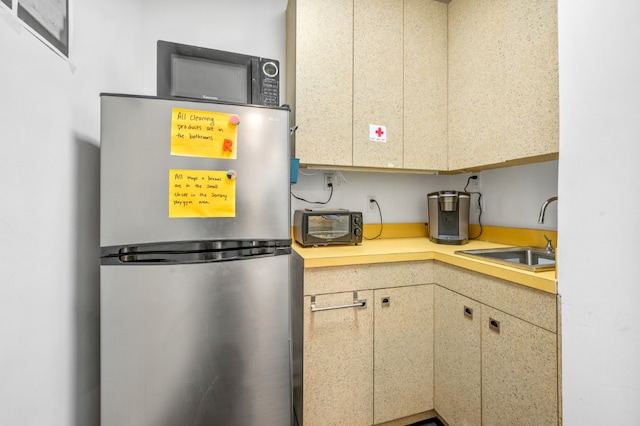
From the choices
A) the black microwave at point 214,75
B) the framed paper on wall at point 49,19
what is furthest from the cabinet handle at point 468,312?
the framed paper on wall at point 49,19

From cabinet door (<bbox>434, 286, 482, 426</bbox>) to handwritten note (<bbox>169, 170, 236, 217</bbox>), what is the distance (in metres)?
1.18

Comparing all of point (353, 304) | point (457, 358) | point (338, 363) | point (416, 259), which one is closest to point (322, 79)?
point (416, 259)

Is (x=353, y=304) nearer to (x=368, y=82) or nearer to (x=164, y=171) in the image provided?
(x=164, y=171)

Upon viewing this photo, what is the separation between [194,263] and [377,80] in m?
1.49

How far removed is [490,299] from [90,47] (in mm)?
1861

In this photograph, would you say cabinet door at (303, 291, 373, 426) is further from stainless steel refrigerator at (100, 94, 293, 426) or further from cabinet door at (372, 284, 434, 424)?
stainless steel refrigerator at (100, 94, 293, 426)

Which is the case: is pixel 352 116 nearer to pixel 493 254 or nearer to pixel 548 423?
pixel 493 254

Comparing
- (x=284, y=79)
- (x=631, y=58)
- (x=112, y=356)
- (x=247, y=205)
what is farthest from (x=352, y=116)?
(x=112, y=356)

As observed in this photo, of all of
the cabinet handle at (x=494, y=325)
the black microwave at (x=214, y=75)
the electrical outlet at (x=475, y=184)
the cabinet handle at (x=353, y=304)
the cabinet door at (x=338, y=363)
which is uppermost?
the black microwave at (x=214, y=75)

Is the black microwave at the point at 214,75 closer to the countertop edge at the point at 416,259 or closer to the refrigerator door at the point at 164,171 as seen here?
the refrigerator door at the point at 164,171

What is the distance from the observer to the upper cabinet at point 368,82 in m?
1.52

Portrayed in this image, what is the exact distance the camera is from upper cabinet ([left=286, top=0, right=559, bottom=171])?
1337 millimetres

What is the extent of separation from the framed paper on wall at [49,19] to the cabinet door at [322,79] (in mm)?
962

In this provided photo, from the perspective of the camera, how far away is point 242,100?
3.88 feet
